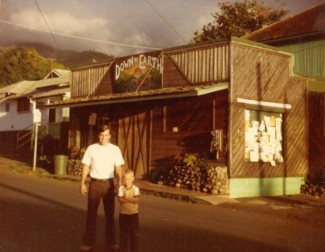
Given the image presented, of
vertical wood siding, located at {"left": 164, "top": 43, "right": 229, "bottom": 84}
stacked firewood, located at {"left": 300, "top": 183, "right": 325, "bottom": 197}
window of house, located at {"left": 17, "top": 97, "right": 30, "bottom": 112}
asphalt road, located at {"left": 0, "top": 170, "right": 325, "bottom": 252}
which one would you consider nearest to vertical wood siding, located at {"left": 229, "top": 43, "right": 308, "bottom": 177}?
vertical wood siding, located at {"left": 164, "top": 43, "right": 229, "bottom": 84}

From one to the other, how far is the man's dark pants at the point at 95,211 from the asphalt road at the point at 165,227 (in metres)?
0.34

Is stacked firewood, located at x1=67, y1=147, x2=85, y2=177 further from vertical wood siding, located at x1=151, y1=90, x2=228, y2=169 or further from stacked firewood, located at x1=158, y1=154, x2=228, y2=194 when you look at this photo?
stacked firewood, located at x1=158, y1=154, x2=228, y2=194

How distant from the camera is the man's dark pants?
7.89 m

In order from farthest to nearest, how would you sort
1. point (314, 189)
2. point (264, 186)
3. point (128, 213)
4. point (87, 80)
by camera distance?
point (87, 80) → point (314, 189) → point (264, 186) → point (128, 213)

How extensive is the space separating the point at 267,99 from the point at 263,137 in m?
1.43

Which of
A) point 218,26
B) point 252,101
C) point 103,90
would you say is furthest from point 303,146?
point 218,26

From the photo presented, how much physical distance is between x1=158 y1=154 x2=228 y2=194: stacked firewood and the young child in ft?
34.2

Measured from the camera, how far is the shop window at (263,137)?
62.7ft

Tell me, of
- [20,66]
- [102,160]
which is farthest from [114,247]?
[20,66]

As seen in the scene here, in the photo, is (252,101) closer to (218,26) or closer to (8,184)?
(8,184)

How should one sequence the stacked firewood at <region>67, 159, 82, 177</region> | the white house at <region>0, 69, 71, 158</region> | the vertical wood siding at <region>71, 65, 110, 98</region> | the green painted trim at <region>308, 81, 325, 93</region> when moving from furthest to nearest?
the white house at <region>0, 69, 71, 158</region> < the vertical wood siding at <region>71, 65, 110, 98</region> < the stacked firewood at <region>67, 159, 82, 177</region> < the green painted trim at <region>308, 81, 325, 93</region>

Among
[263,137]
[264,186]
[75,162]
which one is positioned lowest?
[264,186]

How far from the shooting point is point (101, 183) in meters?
7.98

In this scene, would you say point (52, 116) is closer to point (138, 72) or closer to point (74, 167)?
point (74, 167)
